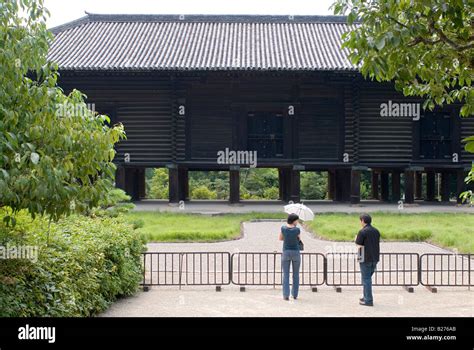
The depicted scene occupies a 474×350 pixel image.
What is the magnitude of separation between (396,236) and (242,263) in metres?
6.16

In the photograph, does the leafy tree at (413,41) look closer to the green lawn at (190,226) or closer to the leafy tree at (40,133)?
the leafy tree at (40,133)

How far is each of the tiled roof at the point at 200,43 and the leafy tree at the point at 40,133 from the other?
18731 millimetres

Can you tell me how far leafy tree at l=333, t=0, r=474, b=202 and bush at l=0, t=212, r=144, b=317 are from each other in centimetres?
440

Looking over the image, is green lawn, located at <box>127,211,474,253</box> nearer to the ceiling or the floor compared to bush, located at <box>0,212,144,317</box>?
nearer to the floor

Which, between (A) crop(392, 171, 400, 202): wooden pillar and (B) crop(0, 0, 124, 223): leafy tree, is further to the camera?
A: (A) crop(392, 171, 400, 202): wooden pillar

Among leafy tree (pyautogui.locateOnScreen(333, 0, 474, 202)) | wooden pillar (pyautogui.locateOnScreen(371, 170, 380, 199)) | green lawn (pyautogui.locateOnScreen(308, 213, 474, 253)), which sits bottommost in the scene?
green lawn (pyautogui.locateOnScreen(308, 213, 474, 253))

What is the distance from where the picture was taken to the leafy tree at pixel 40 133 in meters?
5.40

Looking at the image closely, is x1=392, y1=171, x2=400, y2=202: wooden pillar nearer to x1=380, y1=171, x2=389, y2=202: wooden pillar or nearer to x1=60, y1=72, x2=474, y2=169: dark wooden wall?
x1=380, y1=171, x2=389, y2=202: wooden pillar

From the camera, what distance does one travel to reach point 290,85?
2638cm

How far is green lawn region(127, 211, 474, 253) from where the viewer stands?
55.3 feet

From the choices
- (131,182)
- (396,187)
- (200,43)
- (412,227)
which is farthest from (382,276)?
(200,43)

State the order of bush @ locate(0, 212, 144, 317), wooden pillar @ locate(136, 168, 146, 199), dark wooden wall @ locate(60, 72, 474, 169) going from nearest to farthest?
bush @ locate(0, 212, 144, 317) → dark wooden wall @ locate(60, 72, 474, 169) → wooden pillar @ locate(136, 168, 146, 199)

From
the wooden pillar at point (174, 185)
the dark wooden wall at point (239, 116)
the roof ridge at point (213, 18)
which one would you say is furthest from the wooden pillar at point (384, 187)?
the wooden pillar at point (174, 185)

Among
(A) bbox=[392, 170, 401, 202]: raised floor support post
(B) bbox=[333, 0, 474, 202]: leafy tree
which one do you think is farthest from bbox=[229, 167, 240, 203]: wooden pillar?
(B) bbox=[333, 0, 474, 202]: leafy tree
